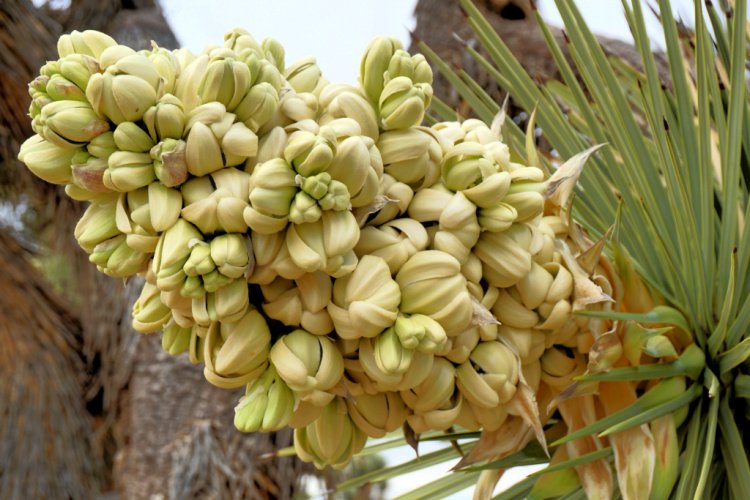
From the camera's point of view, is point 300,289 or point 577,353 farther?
point 577,353

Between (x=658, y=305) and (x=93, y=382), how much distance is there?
211cm

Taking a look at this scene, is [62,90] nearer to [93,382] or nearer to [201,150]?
[201,150]

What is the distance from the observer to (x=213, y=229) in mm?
500

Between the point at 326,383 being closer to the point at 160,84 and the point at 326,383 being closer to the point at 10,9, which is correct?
the point at 160,84

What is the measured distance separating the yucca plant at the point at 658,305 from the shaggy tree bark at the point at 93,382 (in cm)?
119

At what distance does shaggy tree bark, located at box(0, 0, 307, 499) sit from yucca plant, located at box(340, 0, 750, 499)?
119 cm

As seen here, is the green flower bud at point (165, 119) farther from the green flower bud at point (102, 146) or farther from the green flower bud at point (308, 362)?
the green flower bud at point (308, 362)

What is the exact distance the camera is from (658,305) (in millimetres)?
700

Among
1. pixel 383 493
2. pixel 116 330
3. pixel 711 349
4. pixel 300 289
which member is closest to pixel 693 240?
pixel 711 349

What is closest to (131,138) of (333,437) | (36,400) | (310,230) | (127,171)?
(127,171)

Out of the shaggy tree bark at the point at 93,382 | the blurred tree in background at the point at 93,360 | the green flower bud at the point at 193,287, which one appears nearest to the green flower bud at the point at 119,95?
the green flower bud at the point at 193,287

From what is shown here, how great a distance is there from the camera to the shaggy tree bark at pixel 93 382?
1.90m

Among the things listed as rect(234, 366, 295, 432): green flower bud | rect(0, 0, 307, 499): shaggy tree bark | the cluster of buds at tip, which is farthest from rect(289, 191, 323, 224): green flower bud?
rect(0, 0, 307, 499): shaggy tree bark

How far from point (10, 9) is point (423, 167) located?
6.23 feet
